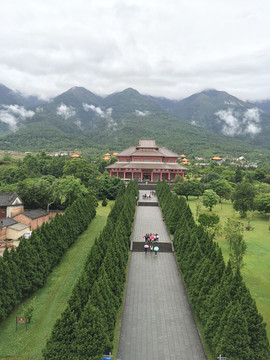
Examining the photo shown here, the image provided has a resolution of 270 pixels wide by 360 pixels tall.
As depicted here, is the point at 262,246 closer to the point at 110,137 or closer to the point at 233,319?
the point at 233,319

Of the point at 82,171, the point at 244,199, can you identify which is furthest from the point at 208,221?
the point at 82,171

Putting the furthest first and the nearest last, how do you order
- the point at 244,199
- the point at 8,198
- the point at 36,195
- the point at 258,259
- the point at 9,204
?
the point at 36,195 < the point at 244,199 < the point at 8,198 < the point at 9,204 < the point at 258,259

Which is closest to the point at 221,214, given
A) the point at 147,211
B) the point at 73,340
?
the point at 147,211

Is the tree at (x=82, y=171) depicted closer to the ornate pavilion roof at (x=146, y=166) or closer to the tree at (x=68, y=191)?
the tree at (x=68, y=191)

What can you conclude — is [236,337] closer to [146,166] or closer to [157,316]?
[157,316]

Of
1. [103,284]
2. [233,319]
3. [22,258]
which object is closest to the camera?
[233,319]

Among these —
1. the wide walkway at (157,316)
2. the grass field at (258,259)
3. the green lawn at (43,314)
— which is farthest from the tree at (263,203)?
the green lawn at (43,314)

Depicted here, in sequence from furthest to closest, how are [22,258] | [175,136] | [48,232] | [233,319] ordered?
[175,136], [48,232], [22,258], [233,319]
